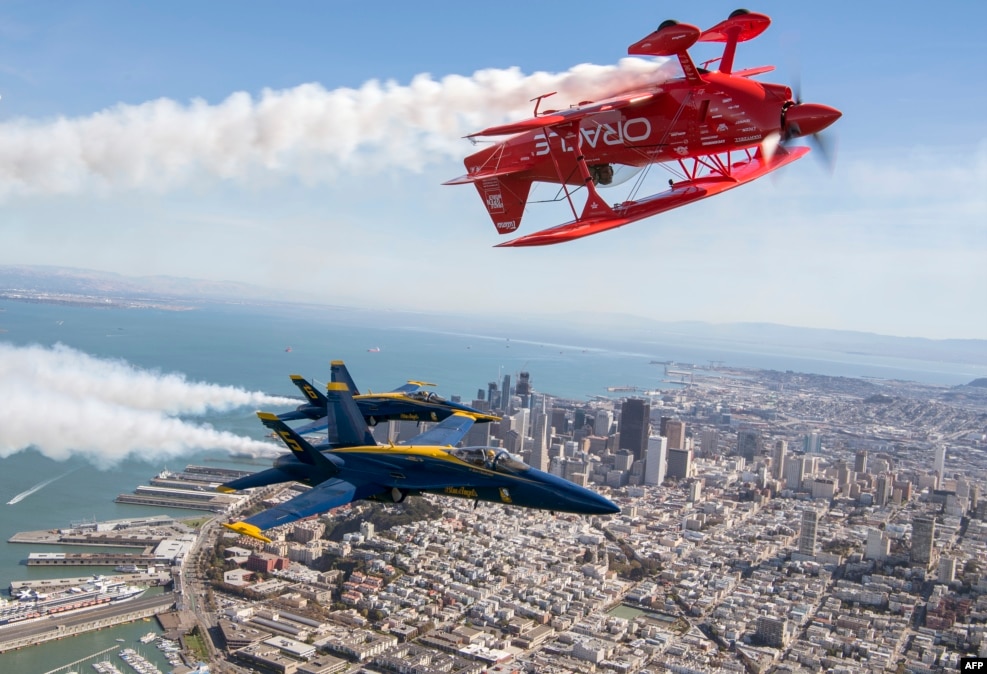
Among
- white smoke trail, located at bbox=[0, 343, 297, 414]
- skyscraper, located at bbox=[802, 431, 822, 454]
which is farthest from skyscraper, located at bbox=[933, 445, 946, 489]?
white smoke trail, located at bbox=[0, 343, 297, 414]

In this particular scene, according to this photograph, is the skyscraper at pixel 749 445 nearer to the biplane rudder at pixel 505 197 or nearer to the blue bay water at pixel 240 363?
the blue bay water at pixel 240 363

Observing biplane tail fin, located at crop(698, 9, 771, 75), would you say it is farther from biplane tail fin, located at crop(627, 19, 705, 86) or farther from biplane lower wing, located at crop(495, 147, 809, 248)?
biplane lower wing, located at crop(495, 147, 809, 248)

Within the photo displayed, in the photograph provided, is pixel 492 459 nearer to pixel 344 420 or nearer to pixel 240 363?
pixel 344 420

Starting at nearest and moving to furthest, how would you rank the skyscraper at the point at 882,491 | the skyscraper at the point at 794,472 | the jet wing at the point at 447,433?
the jet wing at the point at 447,433 → the skyscraper at the point at 882,491 → the skyscraper at the point at 794,472

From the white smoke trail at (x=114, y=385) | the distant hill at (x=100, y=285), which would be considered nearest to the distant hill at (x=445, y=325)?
the distant hill at (x=100, y=285)

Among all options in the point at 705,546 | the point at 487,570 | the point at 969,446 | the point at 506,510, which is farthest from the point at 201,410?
the point at 969,446

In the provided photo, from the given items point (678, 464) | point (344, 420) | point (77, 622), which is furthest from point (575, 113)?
point (678, 464)

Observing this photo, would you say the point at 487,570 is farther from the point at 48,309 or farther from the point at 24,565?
the point at 48,309
